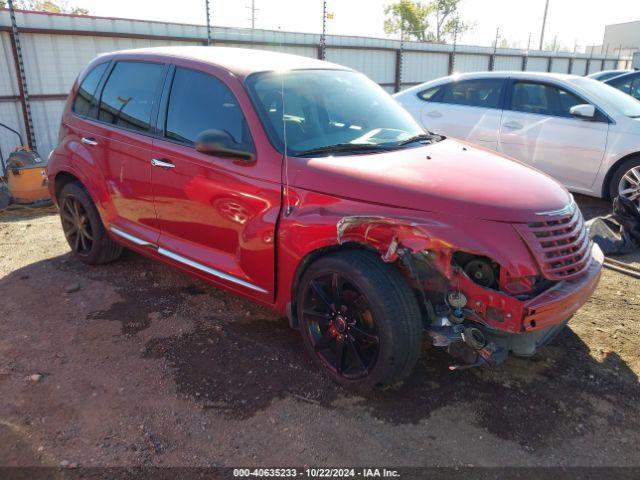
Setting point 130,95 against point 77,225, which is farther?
point 77,225

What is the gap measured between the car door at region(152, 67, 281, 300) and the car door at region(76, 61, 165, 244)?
0.54 ft

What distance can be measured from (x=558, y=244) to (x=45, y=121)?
9.03 metres

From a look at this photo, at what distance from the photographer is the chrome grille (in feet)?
8.66

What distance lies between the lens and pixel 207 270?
12.0 ft

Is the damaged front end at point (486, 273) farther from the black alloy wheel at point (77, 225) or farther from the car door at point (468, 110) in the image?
the car door at point (468, 110)

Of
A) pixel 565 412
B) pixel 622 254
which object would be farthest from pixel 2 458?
pixel 622 254

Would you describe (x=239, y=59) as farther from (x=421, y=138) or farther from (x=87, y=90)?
(x=87, y=90)

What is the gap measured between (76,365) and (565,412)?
299cm

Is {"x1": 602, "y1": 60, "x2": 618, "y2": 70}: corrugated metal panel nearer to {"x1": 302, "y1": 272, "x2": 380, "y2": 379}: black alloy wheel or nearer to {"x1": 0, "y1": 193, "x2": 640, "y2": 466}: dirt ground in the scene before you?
{"x1": 0, "y1": 193, "x2": 640, "y2": 466}: dirt ground

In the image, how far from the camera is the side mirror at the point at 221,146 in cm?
318

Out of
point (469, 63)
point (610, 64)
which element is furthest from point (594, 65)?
point (469, 63)

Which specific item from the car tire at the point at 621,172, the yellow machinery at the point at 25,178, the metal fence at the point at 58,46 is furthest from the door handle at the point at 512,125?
the metal fence at the point at 58,46

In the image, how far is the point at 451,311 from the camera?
9.09 feet

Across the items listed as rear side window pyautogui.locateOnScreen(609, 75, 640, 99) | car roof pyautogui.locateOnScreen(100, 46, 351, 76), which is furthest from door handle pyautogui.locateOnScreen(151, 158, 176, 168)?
rear side window pyautogui.locateOnScreen(609, 75, 640, 99)
